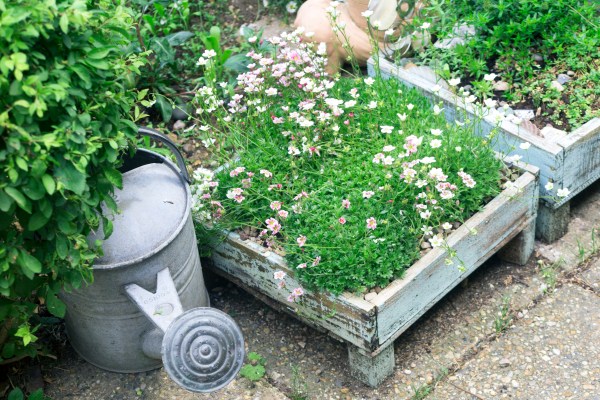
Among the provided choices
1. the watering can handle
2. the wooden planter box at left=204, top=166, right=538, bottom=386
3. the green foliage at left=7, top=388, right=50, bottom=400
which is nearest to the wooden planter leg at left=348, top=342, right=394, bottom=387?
the wooden planter box at left=204, top=166, right=538, bottom=386

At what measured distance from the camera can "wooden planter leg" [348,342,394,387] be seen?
309 cm

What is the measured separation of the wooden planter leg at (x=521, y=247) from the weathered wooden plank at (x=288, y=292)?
0.96 meters

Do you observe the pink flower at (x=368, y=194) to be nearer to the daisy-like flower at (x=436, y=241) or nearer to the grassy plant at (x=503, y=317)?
the daisy-like flower at (x=436, y=241)

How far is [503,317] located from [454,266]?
37cm

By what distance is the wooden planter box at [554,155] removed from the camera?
3.44m

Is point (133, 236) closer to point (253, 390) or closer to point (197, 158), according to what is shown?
point (253, 390)

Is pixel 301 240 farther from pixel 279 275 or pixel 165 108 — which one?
pixel 165 108

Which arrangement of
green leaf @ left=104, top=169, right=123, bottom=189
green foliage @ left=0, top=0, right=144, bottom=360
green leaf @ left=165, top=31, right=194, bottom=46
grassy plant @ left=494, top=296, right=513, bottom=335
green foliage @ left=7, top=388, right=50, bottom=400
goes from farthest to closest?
green leaf @ left=165, top=31, right=194, bottom=46, grassy plant @ left=494, top=296, right=513, bottom=335, green foliage @ left=7, top=388, right=50, bottom=400, green leaf @ left=104, top=169, right=123, bottom=189, green foliage @ left=0, top=0, right=144, bottom=360

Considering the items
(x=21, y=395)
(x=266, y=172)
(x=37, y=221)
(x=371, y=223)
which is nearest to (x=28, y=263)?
(x=37, y=221)

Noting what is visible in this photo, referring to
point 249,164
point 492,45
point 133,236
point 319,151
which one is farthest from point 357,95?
point 133,236

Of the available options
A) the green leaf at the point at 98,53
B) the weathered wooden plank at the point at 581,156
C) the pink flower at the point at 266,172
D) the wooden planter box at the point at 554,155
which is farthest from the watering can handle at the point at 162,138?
the weathered wooden plank at the point at 581,156

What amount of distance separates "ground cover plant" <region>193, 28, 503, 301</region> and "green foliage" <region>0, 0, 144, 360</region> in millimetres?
734

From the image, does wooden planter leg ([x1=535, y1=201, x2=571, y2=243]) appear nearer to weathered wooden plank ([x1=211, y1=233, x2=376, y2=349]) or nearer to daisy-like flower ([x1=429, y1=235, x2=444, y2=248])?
daisy-like flower ([x1=429, y1=235, x2=444, y2=248])

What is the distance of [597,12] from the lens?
417cm
